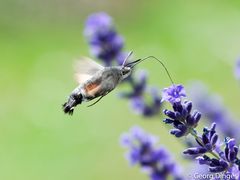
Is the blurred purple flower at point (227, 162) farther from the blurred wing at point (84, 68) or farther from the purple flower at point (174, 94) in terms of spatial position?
the blurred wing at point (84, 68)

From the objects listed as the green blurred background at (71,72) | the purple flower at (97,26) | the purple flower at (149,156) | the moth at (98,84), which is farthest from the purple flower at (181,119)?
the green blurred background at (71,72)

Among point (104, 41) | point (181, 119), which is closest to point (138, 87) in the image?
point (104, 41)

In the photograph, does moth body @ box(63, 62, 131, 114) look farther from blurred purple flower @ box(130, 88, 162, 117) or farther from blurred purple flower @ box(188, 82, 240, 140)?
blurred purple flower @ box(188, 82, 240, 140)

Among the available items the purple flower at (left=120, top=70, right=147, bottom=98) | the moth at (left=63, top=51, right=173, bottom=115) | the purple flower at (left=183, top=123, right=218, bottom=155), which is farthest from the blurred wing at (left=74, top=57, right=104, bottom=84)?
the purple flower at (left=120, top=70, right=147, bottom=98)

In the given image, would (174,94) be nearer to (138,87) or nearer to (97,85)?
(97,85)

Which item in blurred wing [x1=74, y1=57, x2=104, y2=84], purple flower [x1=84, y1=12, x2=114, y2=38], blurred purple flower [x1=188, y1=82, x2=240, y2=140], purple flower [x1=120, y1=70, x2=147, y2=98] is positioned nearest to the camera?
blurred wing [x1=74, y1=57, x2=104, y2=84]
